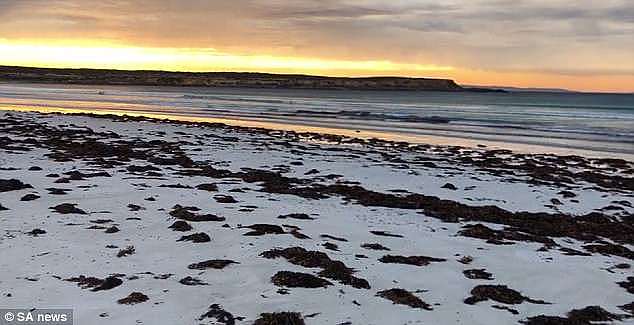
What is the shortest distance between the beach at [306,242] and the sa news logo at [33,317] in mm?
234

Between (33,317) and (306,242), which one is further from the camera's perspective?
(306,242)

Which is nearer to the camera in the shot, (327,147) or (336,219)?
(336,219)

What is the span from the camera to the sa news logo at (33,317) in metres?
5.21

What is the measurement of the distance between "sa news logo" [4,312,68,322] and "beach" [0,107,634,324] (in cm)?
23

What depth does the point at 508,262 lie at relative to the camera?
7855mm

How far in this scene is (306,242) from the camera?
323 inches

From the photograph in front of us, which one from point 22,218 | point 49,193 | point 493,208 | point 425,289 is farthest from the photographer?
point 493,208

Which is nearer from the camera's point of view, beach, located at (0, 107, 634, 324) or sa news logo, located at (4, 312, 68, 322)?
sa news logo, located at (4, 312, 68, 322)

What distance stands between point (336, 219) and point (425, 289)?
3.43 m

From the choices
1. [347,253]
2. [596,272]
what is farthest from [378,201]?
[596,272]

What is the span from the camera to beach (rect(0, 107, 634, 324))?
234 inches

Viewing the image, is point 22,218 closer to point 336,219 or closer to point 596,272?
point 336,219

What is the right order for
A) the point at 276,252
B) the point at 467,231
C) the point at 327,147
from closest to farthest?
→ the point at 276,252
the point at 467,231
the point at 327,147

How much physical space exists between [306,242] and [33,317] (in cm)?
384
